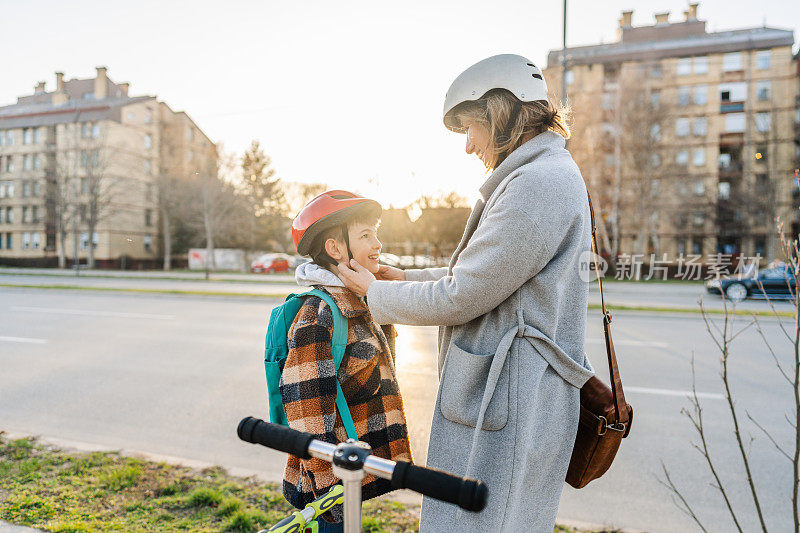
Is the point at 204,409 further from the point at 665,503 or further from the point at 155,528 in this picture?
the point at 665,503

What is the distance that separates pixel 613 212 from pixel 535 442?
37011 mm

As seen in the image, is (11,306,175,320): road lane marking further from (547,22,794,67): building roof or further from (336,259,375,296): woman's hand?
(547,22,794,67): building roof

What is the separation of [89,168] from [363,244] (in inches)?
1710

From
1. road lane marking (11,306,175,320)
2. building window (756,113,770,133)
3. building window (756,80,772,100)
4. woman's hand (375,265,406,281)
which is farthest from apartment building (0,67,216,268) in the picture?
building window (756,80,772,100)

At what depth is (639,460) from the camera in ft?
14.5

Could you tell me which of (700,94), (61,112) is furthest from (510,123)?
(700,94)

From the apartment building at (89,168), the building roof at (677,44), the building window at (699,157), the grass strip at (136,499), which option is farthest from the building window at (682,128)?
the grass strip at (136,499)

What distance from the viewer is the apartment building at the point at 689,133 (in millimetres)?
34969

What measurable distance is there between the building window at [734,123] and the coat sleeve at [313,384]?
5217cm

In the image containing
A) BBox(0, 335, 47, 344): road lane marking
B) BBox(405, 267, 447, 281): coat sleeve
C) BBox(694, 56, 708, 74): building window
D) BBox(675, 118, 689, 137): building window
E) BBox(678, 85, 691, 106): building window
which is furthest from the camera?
BBox(694, 56, 708, 74): building window

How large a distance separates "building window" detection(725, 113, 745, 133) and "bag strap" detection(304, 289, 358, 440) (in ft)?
171

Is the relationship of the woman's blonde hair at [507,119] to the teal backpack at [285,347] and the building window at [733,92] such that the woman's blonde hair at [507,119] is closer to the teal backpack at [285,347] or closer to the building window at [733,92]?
the teal backpack at [285,347]

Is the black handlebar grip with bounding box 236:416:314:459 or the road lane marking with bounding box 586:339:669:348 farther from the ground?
the black handlebar grip with bounding box 236:416:314:459

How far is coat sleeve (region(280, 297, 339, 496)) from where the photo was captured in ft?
5.29
